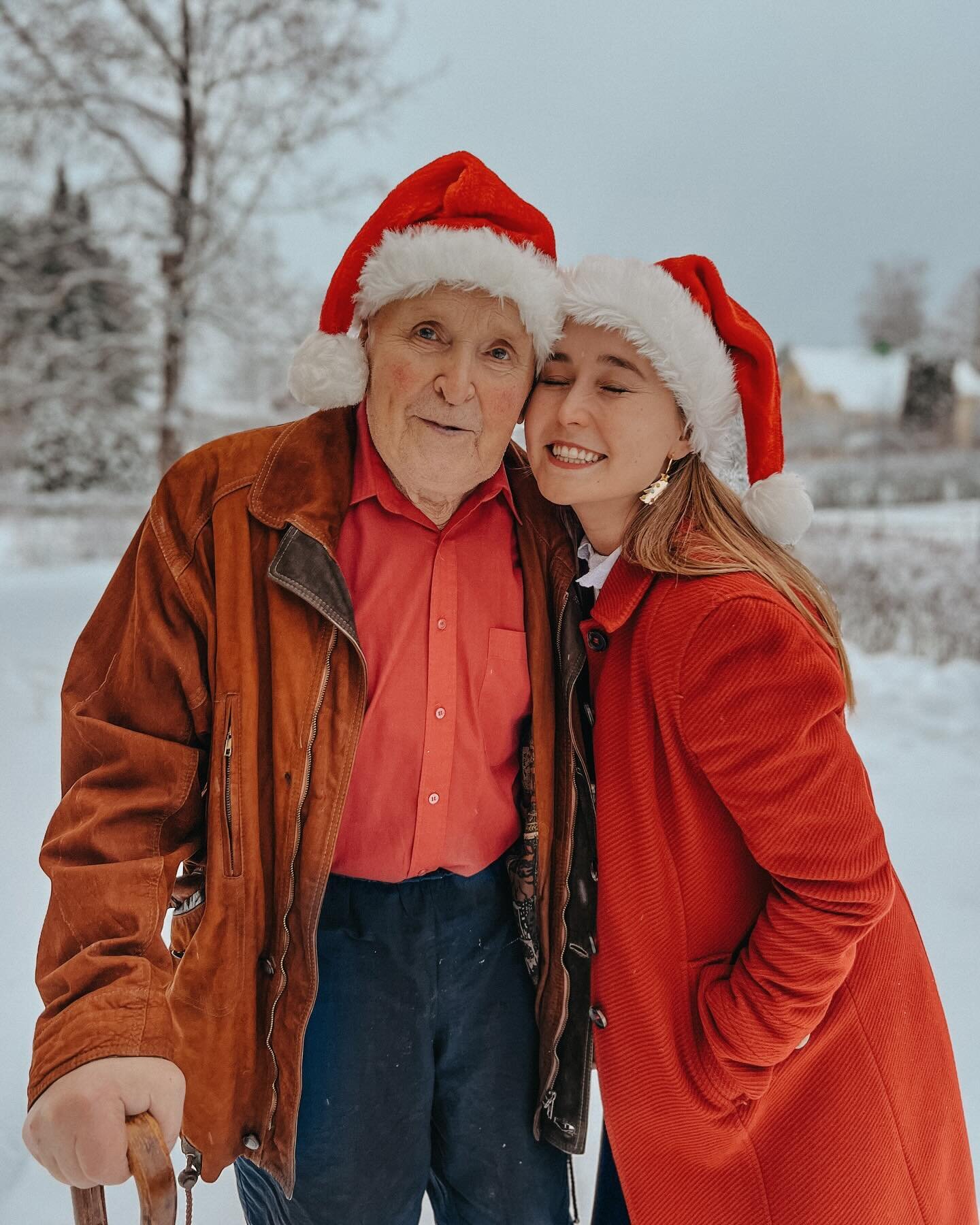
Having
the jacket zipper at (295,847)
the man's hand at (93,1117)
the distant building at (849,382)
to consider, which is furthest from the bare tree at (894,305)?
the man's hand at (93,1117)

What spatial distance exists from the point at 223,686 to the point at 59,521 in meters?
10.1

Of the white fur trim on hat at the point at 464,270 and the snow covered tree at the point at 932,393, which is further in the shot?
the snow covered tree at the point at 932,393

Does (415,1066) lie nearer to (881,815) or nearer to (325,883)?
(325,883)

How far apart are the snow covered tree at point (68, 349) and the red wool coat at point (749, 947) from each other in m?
7.94

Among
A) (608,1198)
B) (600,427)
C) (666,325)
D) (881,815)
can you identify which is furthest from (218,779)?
(881,815)

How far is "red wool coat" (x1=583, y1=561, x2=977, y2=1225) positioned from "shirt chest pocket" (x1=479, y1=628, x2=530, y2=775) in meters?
0.13

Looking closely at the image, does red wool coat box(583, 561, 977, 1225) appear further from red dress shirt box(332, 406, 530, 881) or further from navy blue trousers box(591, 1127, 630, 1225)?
navy blue trousers box(591, 1127, 630, 1225)

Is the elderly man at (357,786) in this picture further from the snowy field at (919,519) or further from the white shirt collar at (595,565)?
the snowy field at (919,519)

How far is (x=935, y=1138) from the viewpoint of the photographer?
153 centimetres

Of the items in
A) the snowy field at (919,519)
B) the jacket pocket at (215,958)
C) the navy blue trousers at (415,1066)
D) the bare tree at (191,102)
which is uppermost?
the bare tree at (191,102)

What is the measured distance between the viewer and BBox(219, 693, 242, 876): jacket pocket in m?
1.35

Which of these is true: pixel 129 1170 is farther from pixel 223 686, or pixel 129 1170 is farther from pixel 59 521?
pixel 59 521

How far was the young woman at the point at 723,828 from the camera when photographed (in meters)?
1.35

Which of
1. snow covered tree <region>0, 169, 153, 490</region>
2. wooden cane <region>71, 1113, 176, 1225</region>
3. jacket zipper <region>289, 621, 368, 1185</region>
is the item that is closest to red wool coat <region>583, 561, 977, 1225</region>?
jacket zipper <region>289, 621, 368, 1185</region>
